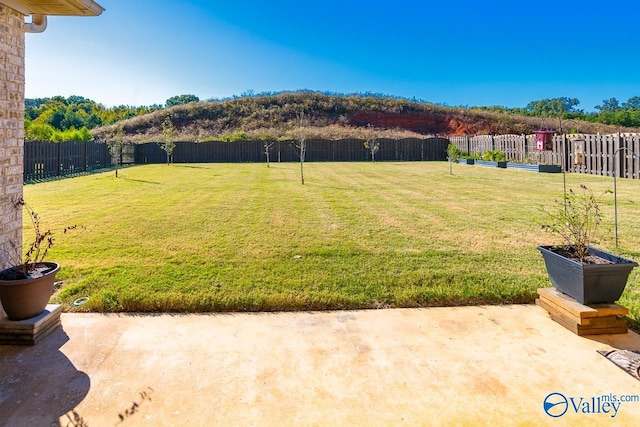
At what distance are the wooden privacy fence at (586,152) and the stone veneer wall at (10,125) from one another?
402 inches

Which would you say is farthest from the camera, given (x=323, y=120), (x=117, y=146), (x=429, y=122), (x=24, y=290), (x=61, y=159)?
(x=429, y=122)

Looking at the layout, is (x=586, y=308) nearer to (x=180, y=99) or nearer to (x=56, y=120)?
(x=56, y=120)

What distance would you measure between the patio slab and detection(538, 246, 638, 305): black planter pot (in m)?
0.29

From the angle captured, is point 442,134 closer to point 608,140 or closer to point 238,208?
point 608,140

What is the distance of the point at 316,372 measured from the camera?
2.41m

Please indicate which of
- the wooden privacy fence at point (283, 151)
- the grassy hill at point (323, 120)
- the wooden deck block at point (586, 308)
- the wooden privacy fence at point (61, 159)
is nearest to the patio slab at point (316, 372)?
the wooden deck block at point (586, 308)

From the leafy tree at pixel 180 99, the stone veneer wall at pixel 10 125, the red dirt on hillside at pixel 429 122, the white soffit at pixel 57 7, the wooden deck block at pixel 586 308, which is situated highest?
the leafy tree at pixel 180 99

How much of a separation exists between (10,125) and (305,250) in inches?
129

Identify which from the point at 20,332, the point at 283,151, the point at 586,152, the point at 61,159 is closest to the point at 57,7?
the point at 20,332

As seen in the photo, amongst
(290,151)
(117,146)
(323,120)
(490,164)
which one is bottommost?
(490,164)

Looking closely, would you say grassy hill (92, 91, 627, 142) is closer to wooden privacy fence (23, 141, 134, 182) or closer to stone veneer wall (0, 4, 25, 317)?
wooden privacy fence (23, 141, 134, 182)

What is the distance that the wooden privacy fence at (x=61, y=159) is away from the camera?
1596 cm

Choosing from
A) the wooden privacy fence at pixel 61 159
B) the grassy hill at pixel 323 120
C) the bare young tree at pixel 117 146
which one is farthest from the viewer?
the grassy hill at pixel 323 120

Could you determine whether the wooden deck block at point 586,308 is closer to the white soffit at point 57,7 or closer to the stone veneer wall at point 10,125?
the stone veneer wall at point 10,125
